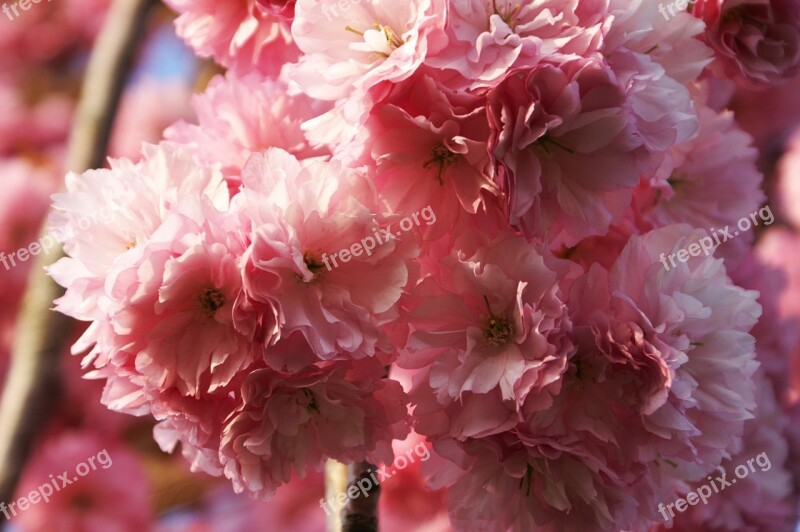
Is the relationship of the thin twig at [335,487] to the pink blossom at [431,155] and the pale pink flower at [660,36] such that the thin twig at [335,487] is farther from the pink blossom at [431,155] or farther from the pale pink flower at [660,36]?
the pale pink flower at [660,36]

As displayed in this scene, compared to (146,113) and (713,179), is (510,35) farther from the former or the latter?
(146,113)

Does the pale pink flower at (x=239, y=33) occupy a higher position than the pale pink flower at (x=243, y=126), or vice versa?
the pale pink flower at (x=239, y=33)

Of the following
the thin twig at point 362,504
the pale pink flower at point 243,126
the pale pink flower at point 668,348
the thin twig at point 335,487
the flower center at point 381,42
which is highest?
the flower center at point 381,42

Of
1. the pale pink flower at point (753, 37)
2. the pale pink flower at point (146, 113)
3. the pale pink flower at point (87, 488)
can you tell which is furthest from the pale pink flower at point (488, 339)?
the pale pink flower at point (146, 113)

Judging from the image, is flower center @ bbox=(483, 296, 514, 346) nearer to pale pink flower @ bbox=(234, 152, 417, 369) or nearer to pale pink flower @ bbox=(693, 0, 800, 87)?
pale pink flower @ bbox=(234, 152, 417, 369)

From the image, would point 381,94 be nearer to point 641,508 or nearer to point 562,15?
point 562,15

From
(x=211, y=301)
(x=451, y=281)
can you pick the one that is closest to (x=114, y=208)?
(x=211, y=301)
